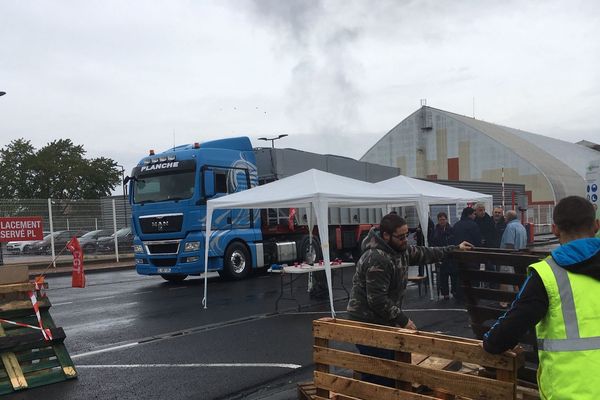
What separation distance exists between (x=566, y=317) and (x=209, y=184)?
12.2 meters

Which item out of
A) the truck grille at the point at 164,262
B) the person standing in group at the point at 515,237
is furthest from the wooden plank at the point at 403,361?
the truck grille at the point at 164,262

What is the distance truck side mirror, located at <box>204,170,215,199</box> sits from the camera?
1379 cm

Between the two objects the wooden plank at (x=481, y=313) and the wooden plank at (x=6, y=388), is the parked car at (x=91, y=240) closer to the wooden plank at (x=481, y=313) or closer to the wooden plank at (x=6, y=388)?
the wooden plank at (x=6, y=388)

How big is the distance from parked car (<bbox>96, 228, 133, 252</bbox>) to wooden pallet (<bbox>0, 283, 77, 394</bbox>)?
59.3 feet

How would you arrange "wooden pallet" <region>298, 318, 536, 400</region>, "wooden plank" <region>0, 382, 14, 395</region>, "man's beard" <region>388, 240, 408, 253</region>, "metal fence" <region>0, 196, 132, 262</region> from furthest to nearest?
"metal fence" <region>0, 196, 132, 262</region> < "wooden plank" <region>0, 382, 14, 395</region> < "man's beard" <region>388, 240, 408, 253</region> < "wooden pallet" <region>298, 318, 536, 400</region>

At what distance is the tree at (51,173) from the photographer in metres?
40.2

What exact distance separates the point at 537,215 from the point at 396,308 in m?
43.8

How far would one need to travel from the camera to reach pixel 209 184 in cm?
1385

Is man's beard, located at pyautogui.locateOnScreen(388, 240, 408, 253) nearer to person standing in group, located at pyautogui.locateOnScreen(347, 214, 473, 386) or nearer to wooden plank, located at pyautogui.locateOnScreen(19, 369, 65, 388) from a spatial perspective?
person standing in group, located at pyautogui.locateOnScreen(347, 214, 473, 386)

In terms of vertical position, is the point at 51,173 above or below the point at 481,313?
above

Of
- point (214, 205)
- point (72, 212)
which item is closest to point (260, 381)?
point (214, 205)

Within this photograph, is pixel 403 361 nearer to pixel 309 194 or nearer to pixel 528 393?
pixel 528 393

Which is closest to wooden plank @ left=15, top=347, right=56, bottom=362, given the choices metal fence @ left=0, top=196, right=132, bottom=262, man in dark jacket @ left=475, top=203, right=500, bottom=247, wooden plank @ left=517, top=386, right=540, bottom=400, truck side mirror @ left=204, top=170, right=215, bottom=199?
wooden plank @ left=517, top=386, right=540, bottom=400

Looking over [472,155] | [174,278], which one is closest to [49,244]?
[174,278]
